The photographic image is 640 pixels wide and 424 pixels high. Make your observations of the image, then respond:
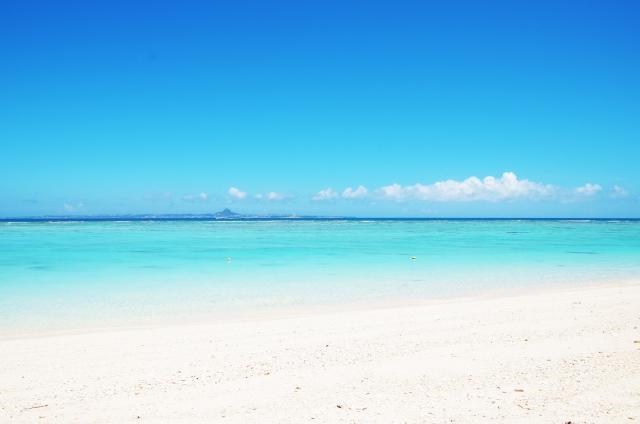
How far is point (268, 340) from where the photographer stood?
8.16m

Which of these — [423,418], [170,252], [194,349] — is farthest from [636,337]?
[170,252]

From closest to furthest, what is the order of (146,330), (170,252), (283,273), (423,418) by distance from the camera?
(423,418)
(146,330)
(283,273)
(170,252)

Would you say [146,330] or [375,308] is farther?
[375,308]

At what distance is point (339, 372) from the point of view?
250 inches

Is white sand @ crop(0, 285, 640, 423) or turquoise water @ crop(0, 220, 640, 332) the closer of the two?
white sand @ crop(0, 285, 640, 423)

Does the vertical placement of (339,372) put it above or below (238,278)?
above

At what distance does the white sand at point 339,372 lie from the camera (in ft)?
16.6

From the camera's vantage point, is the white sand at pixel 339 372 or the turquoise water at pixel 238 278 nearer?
the white sand at pixel 339 372

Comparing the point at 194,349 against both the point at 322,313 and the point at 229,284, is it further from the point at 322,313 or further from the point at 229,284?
the point at 229,284

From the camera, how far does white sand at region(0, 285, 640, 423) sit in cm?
506

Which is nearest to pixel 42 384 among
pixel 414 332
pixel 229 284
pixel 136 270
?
pixel 414 332

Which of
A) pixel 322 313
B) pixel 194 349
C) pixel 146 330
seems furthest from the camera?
pixel 322 313

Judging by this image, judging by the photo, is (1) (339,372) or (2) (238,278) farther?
(2) (238,278)

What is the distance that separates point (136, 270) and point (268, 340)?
12.8m
